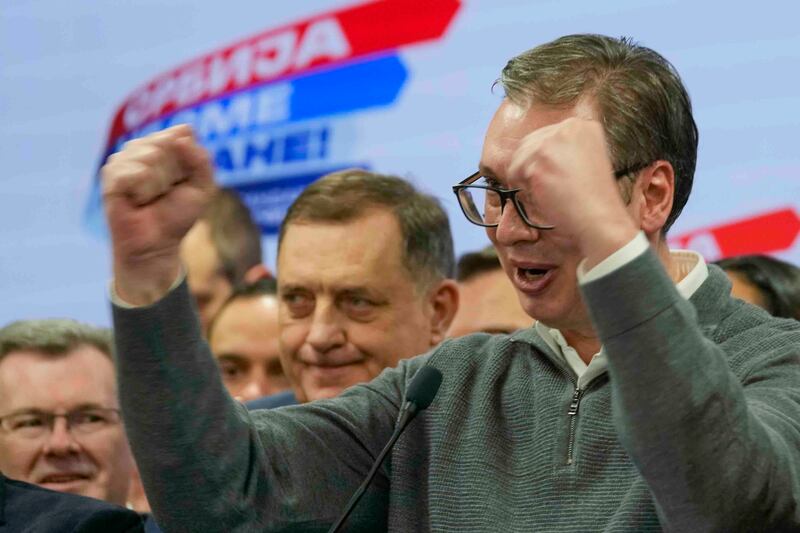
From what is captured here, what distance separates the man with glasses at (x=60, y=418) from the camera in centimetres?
307

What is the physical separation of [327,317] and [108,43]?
6.99 ft

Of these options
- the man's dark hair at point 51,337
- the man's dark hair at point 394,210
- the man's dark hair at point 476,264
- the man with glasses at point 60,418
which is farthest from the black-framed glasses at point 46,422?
the man's dark hair at point 476,264

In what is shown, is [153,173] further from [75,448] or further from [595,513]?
[75,448]

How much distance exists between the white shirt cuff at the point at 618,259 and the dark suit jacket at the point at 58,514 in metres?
1.01

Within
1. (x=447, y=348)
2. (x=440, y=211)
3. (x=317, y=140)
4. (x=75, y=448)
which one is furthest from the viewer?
(x=317, y=140)

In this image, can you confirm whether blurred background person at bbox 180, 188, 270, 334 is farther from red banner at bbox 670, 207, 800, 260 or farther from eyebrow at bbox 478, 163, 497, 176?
eyebrow at bbox 478, 163, 497, 176

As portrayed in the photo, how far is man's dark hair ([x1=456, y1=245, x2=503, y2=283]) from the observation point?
374 cm

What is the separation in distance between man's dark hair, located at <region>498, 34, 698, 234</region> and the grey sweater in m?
0.19

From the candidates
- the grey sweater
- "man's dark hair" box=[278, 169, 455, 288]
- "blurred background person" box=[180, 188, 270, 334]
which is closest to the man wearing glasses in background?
"man's dark hair" box=[278, 169, 455, 288]

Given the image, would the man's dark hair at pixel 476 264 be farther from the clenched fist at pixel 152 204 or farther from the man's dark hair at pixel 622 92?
the clenched fist at pixel 152 204

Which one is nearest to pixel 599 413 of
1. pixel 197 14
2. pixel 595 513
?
pixel 595 513

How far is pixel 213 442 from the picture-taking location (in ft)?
6.06

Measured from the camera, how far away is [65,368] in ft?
10.4

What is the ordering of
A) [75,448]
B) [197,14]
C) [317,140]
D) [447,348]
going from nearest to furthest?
1. [447,348]
2. [75,448]
3. [317,140]
4. [197,14]
